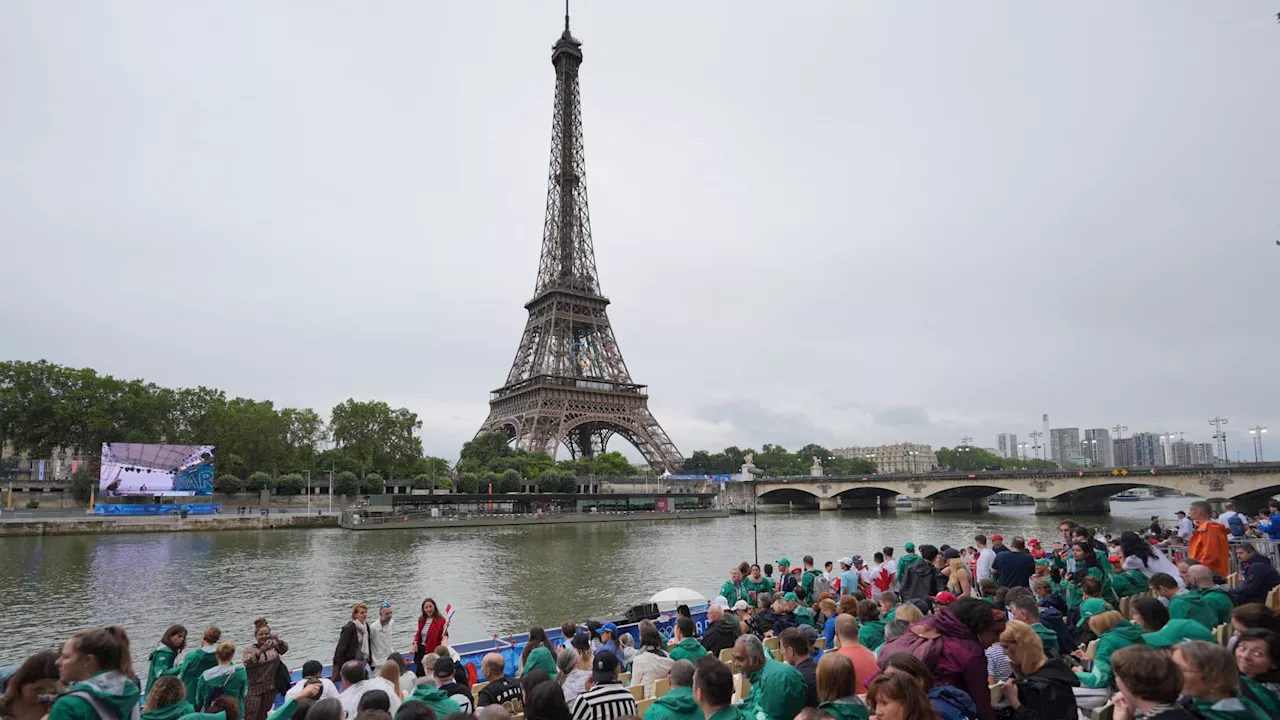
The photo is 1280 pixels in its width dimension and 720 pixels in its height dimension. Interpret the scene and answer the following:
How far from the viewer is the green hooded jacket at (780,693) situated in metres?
4.35

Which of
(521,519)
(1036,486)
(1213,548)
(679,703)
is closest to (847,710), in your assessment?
(679,703)

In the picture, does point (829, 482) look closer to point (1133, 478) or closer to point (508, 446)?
point (1133, 478)

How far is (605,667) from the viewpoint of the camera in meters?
5.10

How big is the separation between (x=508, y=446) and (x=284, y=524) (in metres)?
24.0

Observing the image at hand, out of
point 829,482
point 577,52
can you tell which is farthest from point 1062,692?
point 577,52

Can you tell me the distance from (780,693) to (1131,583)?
6.03 metres

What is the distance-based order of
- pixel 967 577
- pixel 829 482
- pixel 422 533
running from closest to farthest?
1. pixel 967 577
2. pixel 422 533
3. pixel 829 482

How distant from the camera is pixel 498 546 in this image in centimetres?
3703

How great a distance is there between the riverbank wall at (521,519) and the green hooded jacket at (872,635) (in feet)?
148

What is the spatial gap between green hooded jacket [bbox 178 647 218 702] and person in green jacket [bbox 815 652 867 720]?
235 inches

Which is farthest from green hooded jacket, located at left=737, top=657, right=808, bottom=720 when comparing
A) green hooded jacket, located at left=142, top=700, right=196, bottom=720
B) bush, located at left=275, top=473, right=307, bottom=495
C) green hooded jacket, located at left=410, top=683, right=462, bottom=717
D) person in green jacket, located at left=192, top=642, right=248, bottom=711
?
bush, located at left=275, top=473, right=307, bottom=495

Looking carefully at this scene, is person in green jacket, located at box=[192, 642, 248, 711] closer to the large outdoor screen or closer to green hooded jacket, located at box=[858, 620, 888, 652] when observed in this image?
green hooded jacket, located at box=[858, 620, 888, 652]

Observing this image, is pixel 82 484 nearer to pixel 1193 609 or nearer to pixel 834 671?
pixel 834 671

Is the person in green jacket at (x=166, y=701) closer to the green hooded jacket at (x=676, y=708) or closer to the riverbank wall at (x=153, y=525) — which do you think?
the green hooded jacket at (x=676, y=708)
